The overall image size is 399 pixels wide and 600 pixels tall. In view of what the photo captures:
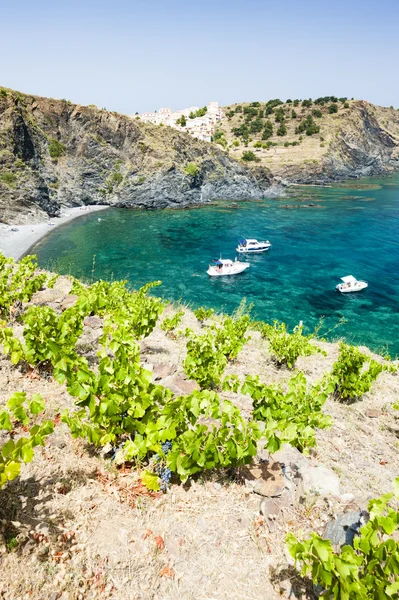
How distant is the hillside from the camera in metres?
120

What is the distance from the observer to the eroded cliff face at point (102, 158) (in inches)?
2606

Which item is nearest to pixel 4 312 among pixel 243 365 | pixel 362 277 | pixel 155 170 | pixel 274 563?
pixel 243 365

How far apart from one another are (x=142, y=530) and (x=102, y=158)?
85.4m

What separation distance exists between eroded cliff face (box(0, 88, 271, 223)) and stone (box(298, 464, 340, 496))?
2623 inches

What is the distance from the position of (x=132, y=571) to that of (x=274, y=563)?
177 cm

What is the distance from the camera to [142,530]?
4527mm

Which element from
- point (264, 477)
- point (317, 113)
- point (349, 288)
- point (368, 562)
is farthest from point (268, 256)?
point (317, 113)

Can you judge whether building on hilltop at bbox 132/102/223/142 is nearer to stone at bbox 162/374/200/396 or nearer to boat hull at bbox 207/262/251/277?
boat hull at bbox 207/262/251/277

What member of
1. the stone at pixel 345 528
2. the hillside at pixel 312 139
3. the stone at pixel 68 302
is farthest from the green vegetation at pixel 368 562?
the hillside at pixel 312 139

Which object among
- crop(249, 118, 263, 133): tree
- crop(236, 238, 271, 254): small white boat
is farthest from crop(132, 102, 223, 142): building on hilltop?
crop(236, 238, 271, 254): small white boat

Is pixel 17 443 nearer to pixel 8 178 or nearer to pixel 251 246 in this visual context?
pixel 251 246

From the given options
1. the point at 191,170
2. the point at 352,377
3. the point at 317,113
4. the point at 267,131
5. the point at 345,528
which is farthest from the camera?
the point at 317,113

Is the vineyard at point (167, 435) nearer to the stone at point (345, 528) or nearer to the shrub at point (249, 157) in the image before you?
the stone at point (345, 528)

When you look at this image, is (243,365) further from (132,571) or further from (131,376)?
(132,571)
